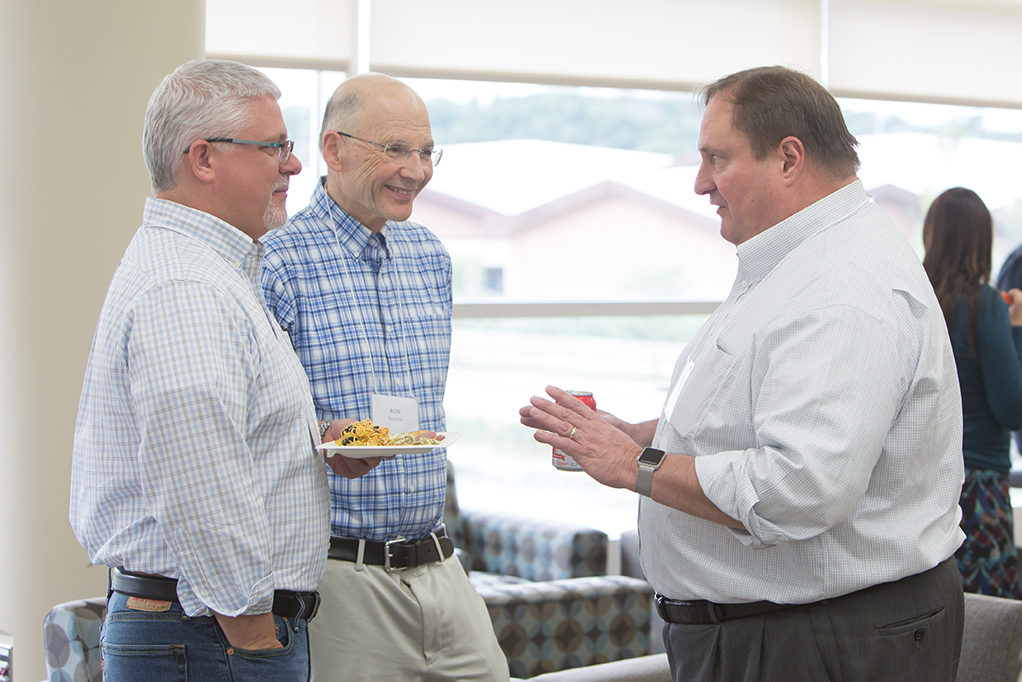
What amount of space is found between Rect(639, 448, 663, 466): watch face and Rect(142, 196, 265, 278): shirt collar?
740mm

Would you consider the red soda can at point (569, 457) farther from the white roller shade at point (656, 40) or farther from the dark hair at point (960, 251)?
the white roller shade at point (656, 40)

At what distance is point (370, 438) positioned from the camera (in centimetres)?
177

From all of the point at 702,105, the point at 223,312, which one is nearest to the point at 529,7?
the point at 702,105

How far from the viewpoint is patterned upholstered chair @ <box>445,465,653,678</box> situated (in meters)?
3.37

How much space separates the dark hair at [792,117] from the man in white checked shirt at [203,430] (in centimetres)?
81

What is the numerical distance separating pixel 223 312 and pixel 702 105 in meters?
1.00

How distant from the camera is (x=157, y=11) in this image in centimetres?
286

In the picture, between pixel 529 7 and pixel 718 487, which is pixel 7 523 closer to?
pixel 718 487

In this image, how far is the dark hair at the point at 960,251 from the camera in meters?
3.36

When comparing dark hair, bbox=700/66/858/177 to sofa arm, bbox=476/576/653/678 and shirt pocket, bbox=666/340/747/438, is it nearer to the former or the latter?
shirt pocket, bbox=666/340/747/438

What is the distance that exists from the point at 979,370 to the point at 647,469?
2137mm

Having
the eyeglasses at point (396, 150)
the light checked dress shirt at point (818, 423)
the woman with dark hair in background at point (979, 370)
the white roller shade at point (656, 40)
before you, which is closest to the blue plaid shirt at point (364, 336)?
the eyeglasses at point (396, 150)

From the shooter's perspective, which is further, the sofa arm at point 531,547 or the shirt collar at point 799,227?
the sofa arm at point 531,547

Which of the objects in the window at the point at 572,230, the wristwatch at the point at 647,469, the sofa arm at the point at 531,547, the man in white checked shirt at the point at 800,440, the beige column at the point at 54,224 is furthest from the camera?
the window at the point at 572,230
